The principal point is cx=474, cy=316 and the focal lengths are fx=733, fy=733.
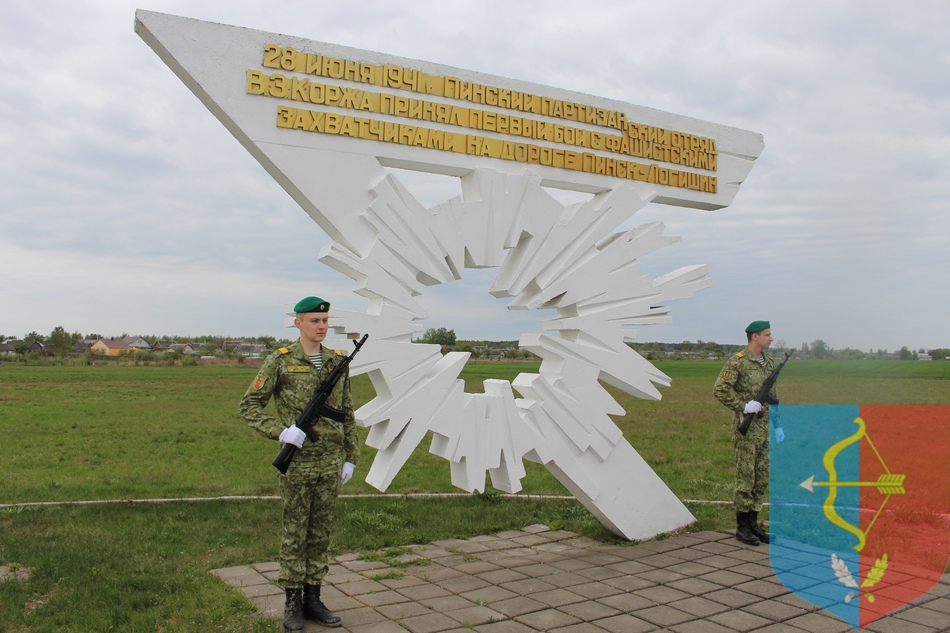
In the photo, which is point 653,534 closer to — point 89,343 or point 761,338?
point 761,338

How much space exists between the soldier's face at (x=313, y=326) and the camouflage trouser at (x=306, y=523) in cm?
76

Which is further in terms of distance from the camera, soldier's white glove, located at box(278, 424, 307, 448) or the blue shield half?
the blue shield half

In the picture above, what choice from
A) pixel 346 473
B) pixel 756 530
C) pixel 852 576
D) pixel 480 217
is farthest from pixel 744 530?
pixel 346 473

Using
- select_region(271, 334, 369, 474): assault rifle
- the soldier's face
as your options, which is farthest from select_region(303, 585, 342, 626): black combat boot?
the soldier's face

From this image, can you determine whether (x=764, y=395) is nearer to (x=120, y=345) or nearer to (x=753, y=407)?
(x=753, y=407)

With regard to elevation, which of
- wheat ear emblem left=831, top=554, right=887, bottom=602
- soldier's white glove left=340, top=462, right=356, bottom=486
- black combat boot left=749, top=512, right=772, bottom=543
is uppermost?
soldier's white glove left=340, top=462, right=356, bottom=486

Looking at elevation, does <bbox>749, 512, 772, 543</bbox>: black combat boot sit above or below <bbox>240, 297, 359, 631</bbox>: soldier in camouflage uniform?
below

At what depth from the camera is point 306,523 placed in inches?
168

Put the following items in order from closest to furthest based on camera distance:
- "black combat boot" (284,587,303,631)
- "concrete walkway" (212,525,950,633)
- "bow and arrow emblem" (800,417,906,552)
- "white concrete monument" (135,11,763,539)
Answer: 1. "black combat boot" (284,587,303,631)
2. "concrete walkway" (212,525,950,633)
3. "white concrete monument" (135,11,763,539)
4. "bow and arrow emblem" (800,417,906,552)

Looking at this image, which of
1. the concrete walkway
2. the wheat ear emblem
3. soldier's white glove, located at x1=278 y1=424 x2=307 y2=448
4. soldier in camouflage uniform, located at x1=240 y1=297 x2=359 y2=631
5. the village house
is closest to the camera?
soldier's white glove, located at x1=278 y1=424 x2=307 y2=448

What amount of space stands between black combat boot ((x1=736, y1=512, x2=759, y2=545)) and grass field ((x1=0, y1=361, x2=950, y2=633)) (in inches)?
17.0

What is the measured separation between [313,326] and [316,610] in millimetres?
1647

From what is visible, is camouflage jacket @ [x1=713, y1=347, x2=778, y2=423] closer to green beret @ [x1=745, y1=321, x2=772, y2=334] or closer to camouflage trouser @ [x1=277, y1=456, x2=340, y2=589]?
green beret @ [x1=745, y1=321, x2=772, y2=334]

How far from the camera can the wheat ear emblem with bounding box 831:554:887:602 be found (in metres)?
4.87
